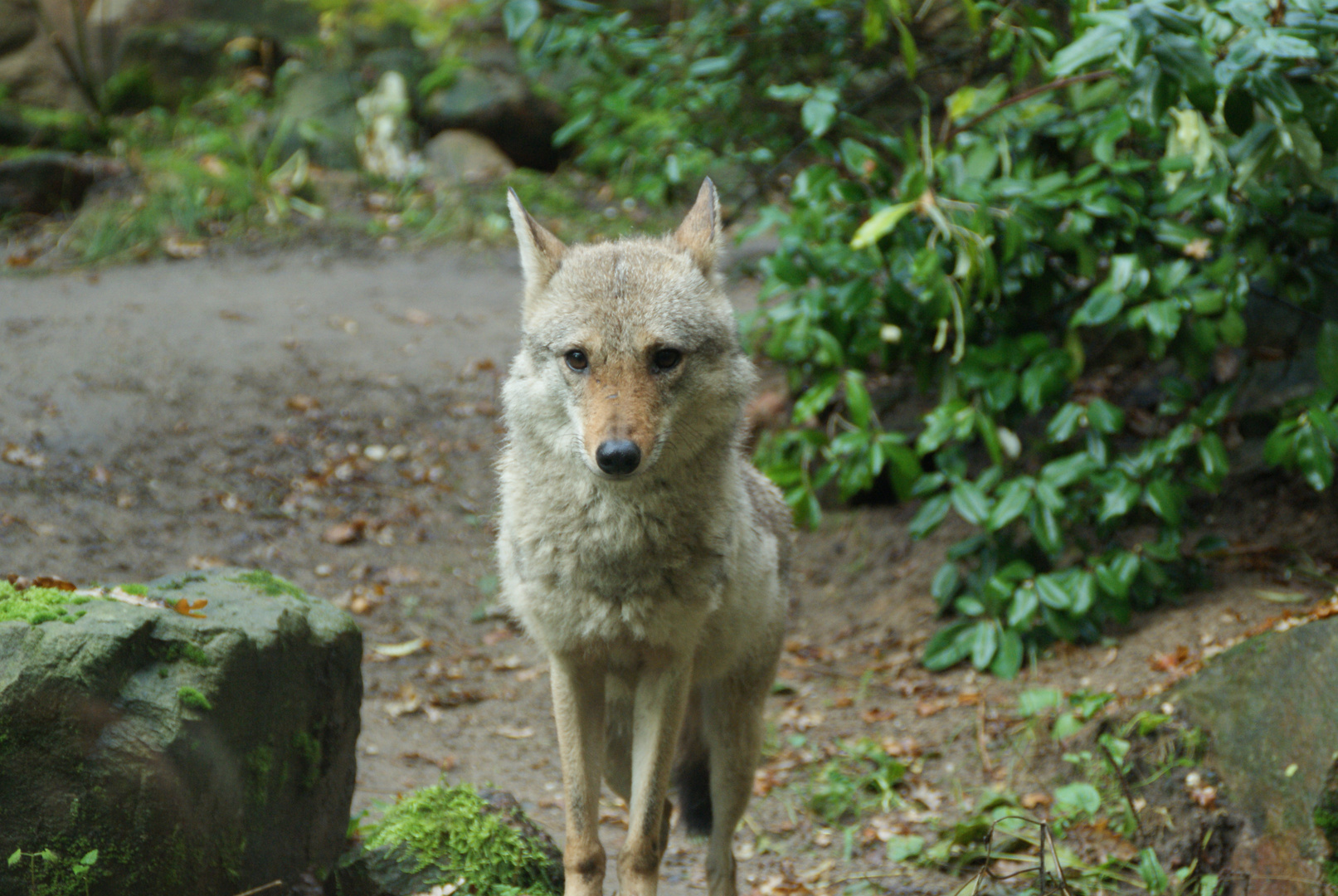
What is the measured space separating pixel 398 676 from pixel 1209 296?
4.64m

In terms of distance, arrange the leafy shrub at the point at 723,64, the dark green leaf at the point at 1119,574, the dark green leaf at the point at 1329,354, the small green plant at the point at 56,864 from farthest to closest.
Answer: the leafy shrub at the point at 723,64 < the dark green leaf at the point at 1119,574 < the dark green leaf at the point at 1329,354 < the small green plant at the point at 56,864

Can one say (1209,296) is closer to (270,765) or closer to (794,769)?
(794,769)

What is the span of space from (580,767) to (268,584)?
127 cm

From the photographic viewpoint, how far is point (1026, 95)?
520 centimetres

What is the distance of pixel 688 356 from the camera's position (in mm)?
3445

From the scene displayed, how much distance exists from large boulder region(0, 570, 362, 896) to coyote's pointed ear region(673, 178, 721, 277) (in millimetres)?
1804

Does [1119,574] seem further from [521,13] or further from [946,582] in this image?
[521,13]

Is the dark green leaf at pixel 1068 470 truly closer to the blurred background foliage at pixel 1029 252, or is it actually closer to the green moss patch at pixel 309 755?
the blurred background foliage at pixel 1029 252

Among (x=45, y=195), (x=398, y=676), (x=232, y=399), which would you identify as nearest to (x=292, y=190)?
(x=45, y=195)

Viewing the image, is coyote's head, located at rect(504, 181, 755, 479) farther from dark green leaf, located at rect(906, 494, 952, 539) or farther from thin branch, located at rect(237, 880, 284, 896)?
dark green leaf, located at rect(906, 494, 952, 539)

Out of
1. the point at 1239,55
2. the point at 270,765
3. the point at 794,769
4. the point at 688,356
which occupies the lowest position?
the point at 794,769

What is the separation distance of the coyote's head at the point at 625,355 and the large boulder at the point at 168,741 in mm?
1096

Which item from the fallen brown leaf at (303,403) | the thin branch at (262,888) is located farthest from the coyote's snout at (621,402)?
the fallen brown leaf at (303,403)

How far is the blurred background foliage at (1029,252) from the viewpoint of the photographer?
4547mm
